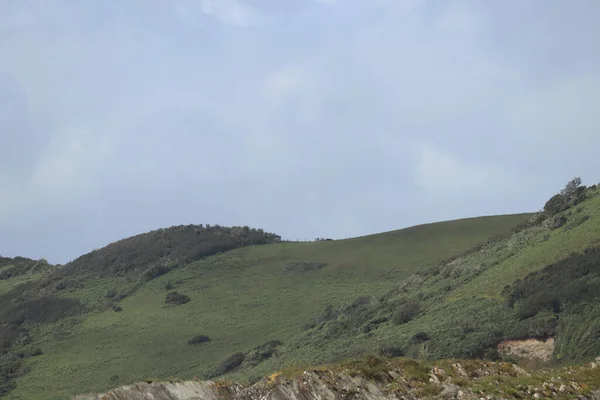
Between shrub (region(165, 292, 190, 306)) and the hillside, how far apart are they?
7.5 inches

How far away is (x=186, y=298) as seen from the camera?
86.2 m

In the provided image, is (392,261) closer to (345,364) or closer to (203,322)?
(203,322)

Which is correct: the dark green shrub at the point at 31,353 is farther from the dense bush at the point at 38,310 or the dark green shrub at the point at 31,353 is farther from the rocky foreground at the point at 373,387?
the rocky foreground at the point at 373,387

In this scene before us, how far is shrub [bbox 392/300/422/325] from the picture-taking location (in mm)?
55656

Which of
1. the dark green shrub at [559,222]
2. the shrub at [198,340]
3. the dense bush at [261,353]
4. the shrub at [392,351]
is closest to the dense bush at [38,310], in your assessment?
the shrub at [198,340]

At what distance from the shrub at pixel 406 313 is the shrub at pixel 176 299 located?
33906mm

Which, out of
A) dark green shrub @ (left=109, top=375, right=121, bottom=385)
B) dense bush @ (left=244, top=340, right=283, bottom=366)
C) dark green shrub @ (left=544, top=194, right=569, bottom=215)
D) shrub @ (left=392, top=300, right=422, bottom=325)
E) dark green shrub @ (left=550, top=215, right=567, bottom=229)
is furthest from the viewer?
dark green shrub @ (left=544, top=194, right=569, bottom=215)

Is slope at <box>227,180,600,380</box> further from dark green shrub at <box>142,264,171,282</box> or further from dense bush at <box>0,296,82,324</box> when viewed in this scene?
dense bush at <box>0,296,82,324</box>

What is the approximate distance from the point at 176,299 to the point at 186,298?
111 centimetres

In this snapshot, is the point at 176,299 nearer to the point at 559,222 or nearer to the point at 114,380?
the point at 114,380

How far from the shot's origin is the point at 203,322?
7769 cm

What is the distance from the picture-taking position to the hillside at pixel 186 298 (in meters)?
69.1

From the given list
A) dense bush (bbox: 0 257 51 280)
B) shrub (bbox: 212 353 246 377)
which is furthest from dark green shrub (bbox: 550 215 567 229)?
dense bush (bbox: 0 257 51 280)

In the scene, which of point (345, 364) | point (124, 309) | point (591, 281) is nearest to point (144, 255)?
point (124, 309)
